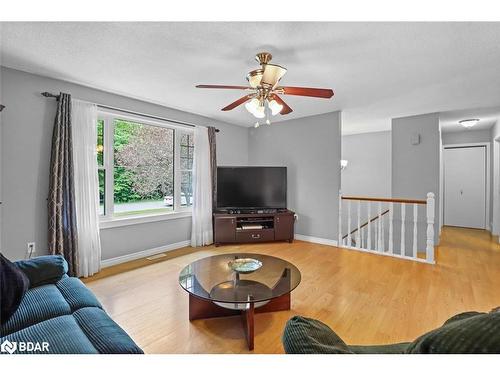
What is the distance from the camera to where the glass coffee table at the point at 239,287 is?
66.3 inches

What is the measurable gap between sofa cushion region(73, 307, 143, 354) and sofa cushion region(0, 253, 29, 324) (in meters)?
0.28

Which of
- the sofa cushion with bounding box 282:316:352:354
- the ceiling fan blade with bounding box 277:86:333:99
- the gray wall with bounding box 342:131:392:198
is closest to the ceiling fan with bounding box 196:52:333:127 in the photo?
the ceiling fan blade with bounding box 277:86:333:99

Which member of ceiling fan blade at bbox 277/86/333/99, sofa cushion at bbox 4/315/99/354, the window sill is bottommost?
sofa cushion at bbox 4/315/99/354

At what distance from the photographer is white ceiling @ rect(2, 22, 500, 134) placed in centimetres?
178

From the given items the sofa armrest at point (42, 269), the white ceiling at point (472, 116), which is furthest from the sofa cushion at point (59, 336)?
the white ceiling at point (472, 116)

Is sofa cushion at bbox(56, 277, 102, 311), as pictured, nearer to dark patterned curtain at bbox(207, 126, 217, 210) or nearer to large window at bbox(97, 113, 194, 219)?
large window at bbox(97, 113, 194, 219)

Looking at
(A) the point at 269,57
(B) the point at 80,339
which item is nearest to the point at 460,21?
(A) the point at 269,57

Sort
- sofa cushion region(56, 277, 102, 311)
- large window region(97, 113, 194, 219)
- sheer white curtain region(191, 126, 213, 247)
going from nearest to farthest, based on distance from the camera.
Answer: sofa cushion region(56, 277, 102, 311), large window region(97, 113, 194, 219), sheer white curtain region(191, 126, 213, 247)

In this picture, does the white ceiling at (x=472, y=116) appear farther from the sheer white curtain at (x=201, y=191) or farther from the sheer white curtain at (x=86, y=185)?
the sheer white curtain at (x=86, y=185)

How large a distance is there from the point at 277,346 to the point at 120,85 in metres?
3.12

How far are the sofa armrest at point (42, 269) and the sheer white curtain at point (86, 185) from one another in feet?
4.02

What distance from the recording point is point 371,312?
2.09 metres

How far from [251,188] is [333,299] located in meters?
2.44
